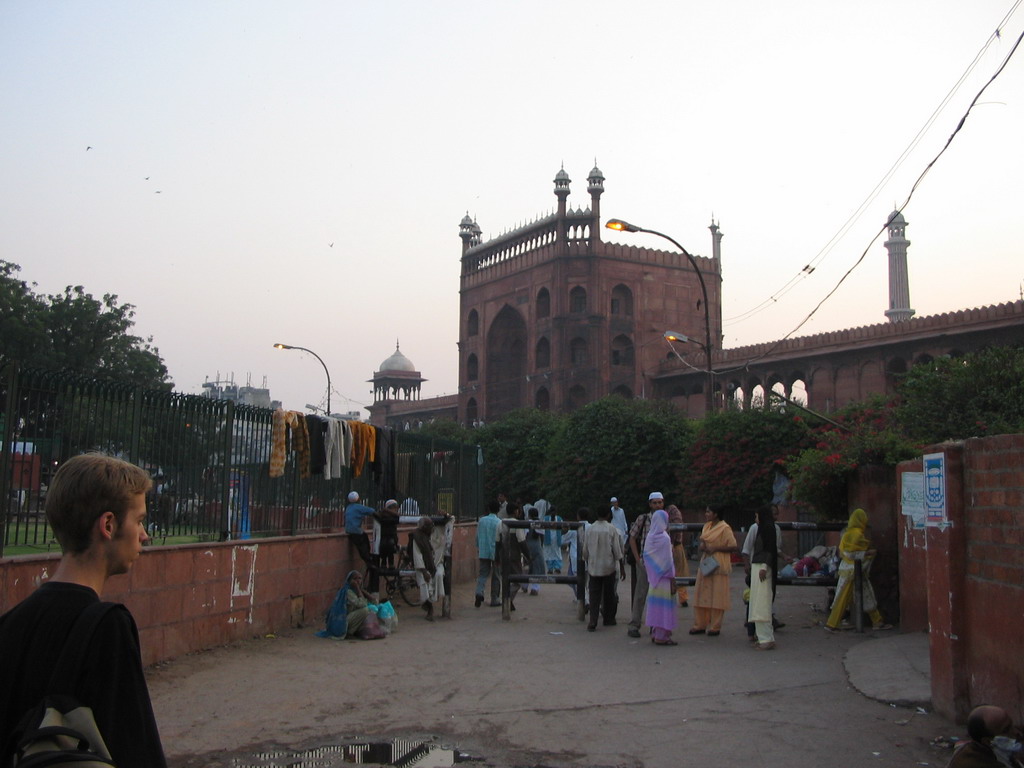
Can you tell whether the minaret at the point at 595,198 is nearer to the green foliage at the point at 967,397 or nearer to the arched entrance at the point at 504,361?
the arched entrance at the point at 504,361

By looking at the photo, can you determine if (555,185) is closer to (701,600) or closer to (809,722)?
(701,600)

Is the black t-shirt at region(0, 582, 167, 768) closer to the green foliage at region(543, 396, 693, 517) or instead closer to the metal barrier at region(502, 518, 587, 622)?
the metal barrier at region(502, 518, 587, 622)

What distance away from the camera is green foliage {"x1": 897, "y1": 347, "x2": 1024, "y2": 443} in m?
14.6

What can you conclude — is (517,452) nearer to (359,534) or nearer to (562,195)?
(562,195)

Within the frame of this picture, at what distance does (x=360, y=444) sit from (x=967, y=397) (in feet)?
31.0

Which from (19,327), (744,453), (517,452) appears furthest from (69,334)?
(744,453)

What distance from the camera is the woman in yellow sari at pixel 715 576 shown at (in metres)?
10.8

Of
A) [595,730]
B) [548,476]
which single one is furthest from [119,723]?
[548,476]

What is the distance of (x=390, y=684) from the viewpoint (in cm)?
806

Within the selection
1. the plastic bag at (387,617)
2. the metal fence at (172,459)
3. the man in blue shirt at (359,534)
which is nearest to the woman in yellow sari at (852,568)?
the plastic bag at (387,617)

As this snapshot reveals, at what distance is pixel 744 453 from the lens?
25203mm

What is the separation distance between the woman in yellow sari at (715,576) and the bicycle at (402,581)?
395 centimetres

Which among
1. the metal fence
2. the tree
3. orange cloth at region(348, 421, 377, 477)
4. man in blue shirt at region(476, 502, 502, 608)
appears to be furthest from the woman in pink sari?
the tree

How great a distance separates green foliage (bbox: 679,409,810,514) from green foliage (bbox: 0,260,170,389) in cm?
1923
